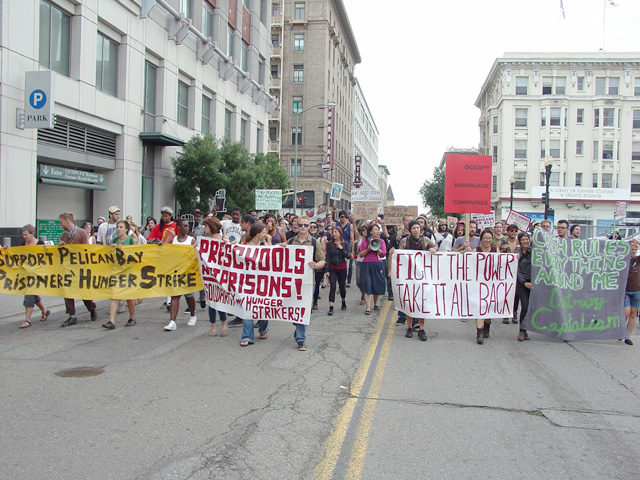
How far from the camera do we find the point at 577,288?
830 centimetres

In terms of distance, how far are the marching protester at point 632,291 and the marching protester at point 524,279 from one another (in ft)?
5.28

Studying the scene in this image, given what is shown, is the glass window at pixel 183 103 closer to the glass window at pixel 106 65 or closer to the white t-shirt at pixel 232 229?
the glass window at pixel 106 65

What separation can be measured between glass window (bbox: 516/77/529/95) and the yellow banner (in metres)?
54.7

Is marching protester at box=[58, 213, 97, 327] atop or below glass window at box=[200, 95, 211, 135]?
below

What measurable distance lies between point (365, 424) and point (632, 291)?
6.17 m

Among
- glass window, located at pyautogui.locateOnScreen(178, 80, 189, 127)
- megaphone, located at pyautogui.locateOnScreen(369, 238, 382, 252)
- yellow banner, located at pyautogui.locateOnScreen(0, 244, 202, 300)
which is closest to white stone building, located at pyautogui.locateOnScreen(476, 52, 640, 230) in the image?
glass window, located at pyautogui.locateOnScreen(178, 80, 189, 127)

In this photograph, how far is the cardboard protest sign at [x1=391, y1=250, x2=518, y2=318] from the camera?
8.30 meters

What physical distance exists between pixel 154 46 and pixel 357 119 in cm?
6317

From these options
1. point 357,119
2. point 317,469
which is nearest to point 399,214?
point 317,469

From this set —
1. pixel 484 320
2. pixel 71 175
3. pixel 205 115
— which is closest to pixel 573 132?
pixel 205 115

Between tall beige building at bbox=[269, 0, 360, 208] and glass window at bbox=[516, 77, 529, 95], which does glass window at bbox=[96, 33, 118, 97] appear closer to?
tall beige building at bbox=[269, 0, 360, 208]

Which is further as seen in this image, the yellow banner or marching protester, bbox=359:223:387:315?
marching protester, bbox=359:223:387:315

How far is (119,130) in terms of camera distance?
63.2 feet

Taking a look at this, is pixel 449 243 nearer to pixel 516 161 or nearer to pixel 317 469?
pixel 317 469
